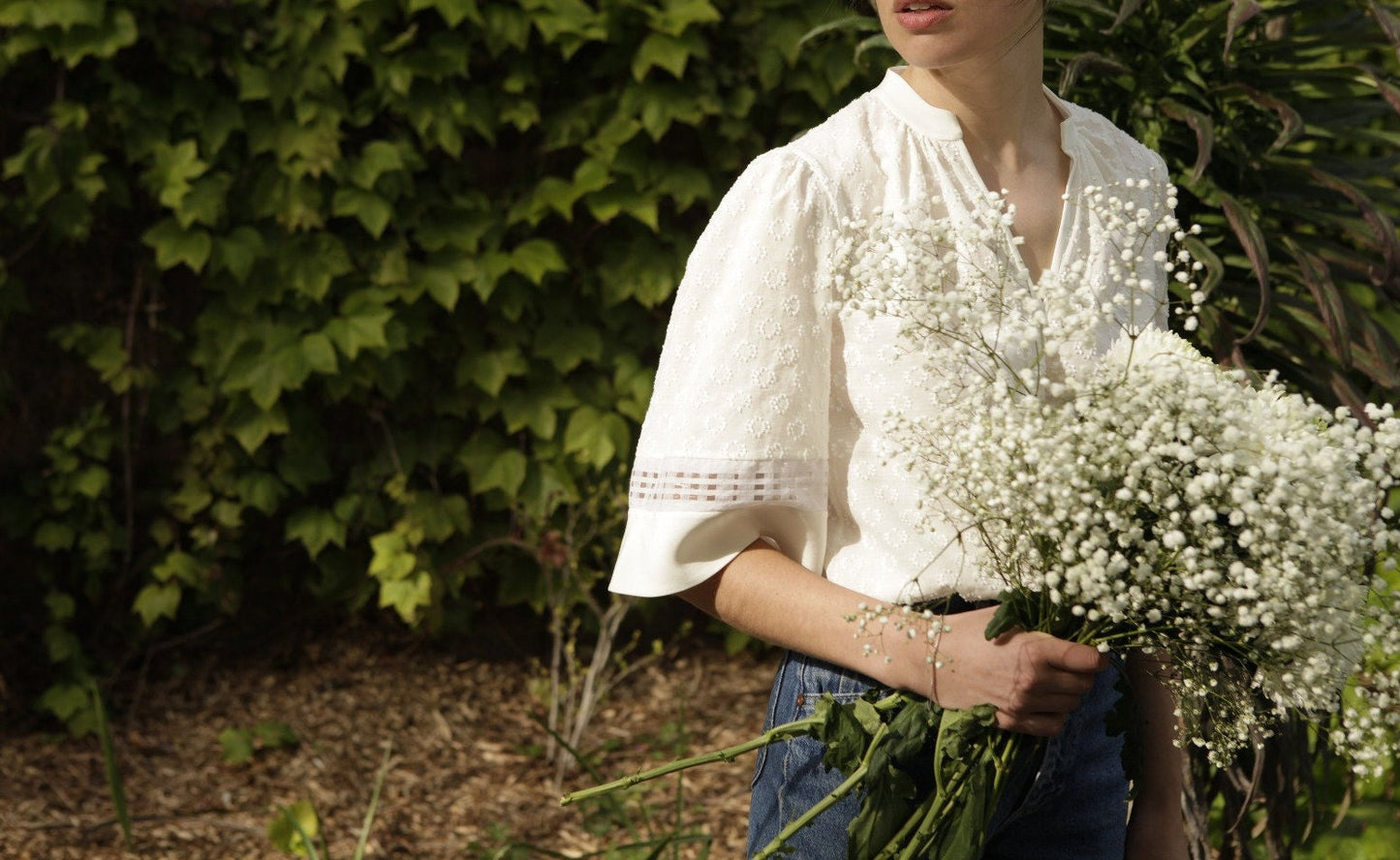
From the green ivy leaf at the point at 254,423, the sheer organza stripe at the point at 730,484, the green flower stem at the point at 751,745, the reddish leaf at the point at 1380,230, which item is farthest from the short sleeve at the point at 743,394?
the green ivy leaf at the point at 254,423

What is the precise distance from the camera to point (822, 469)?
1.33m

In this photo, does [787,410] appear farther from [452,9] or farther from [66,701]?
[66,701]

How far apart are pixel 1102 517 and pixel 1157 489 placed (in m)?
0.05

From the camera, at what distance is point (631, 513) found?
1.34m

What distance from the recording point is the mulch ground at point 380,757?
325 cm

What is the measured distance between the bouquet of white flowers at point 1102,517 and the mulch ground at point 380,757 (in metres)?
1.84

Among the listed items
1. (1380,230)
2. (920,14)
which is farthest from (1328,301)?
(920,14)

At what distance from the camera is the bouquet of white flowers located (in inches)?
42.8

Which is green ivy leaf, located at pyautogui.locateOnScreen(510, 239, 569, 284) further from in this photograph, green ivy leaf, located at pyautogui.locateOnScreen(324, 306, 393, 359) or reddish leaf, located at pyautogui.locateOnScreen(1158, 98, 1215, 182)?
reddish leaf, located at pyautogui.locateOnScreen(1158, 98, 1215, 182)

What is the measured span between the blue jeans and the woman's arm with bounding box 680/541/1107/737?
0.08 m

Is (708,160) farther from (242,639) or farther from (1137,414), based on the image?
(1137,414)

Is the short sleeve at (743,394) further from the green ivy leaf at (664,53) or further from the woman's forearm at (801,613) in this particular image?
the green ivy leaf at (664,53)

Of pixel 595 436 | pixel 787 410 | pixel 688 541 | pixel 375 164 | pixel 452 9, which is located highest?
pixel 452 9

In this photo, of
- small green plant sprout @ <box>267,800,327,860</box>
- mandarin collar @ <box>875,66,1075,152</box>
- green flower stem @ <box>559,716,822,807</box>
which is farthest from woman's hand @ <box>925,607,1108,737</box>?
small green plant sprout @ <box>267,800,327,860</box>
